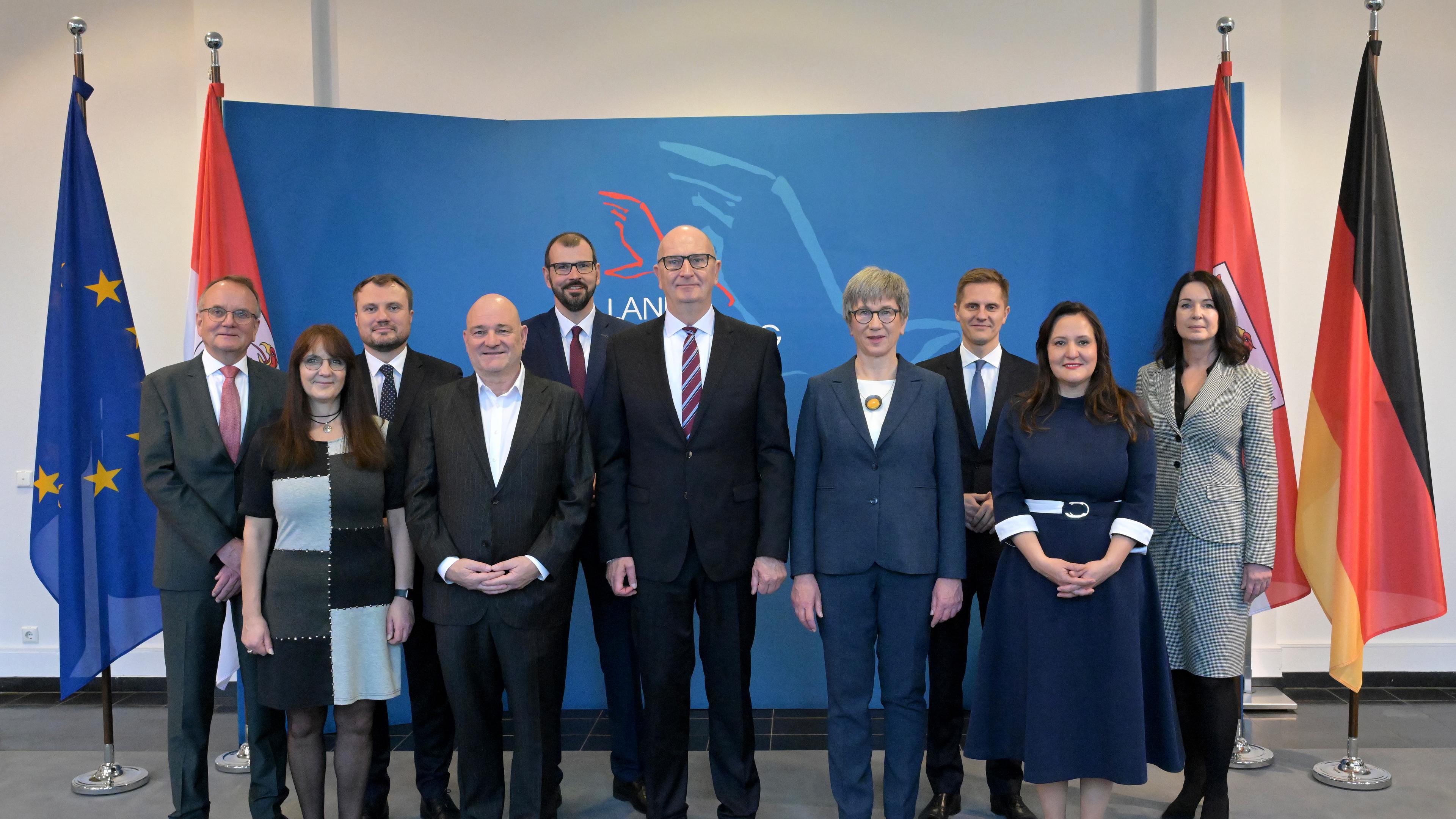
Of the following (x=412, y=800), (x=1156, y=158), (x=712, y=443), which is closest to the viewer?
(x=712, y=443)

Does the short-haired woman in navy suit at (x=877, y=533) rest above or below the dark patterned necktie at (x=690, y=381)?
below

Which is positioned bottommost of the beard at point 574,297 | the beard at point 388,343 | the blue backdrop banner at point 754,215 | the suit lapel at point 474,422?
the suit lapel at point 474,422

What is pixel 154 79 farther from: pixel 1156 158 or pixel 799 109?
pixel 1156 158

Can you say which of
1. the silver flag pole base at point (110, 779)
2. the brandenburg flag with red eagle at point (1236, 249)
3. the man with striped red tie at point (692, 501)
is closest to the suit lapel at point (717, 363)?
the man with striped red tie at point (692, 501)

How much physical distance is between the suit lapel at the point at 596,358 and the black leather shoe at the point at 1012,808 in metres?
1.98

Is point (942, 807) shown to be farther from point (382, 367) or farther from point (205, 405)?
point (205, 405)

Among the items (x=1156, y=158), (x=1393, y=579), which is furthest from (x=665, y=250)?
(x=1393, y=579)

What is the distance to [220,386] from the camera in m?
2.92

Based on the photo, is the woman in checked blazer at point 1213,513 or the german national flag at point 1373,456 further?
the german national flag at point 1373,456

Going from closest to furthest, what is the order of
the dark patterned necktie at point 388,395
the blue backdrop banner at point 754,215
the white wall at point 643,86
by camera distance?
1. the dark patterned necktie at point 388,395
2. the blue backdrop banner at point 754,215
3. the white wall at point 643,86

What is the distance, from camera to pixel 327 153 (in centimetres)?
404

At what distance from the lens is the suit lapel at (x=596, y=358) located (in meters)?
3.26

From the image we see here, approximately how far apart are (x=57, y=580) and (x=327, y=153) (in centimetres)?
209

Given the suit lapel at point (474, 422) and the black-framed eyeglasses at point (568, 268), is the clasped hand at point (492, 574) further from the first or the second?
the black-framed eyeglasses at point (568, 268)
